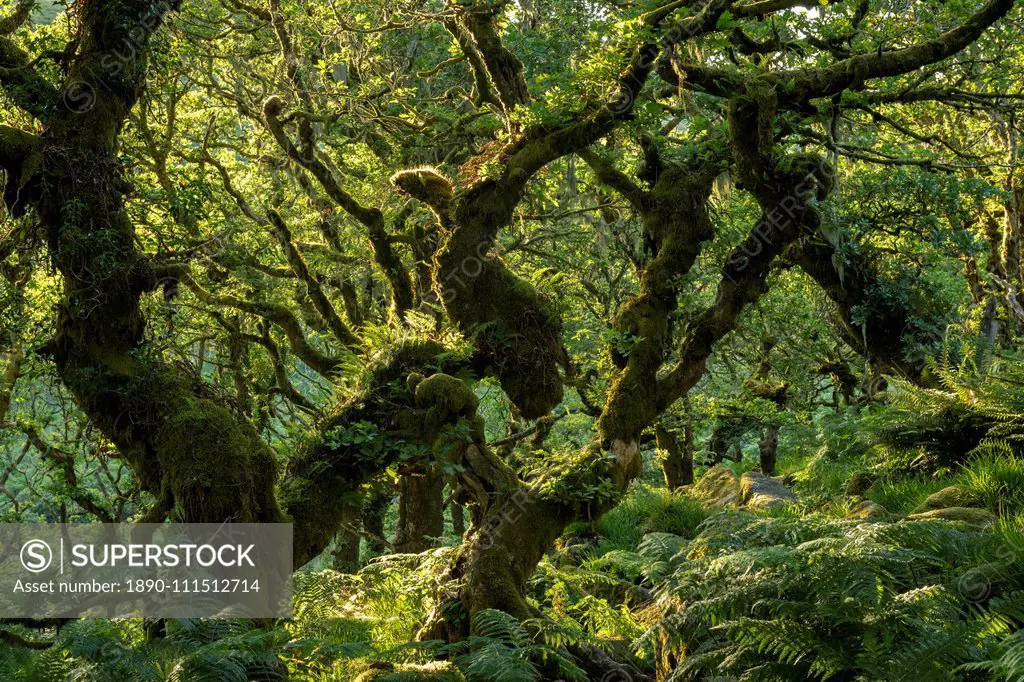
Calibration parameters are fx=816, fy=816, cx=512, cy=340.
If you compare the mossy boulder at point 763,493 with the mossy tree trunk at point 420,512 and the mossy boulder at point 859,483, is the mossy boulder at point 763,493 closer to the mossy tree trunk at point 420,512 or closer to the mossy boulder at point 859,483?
the mossy boulder at point 859,483

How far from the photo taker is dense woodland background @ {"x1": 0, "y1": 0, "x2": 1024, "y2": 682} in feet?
14.4

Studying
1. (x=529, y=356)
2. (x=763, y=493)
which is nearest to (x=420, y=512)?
(x=763, y=493)

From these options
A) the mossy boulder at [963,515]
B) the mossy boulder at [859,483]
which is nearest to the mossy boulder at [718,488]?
the mossy boulder at [859,483]

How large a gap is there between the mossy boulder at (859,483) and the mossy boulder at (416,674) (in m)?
4.68

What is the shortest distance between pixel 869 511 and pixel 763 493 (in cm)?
287

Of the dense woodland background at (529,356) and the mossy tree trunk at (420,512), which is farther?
the mossy tree trunk at (420,512)

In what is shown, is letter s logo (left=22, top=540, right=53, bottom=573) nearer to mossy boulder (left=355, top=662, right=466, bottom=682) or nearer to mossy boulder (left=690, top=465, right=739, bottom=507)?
mossy boulder (left=355, top=662, right=466, bottom=682)

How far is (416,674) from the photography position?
439 cm

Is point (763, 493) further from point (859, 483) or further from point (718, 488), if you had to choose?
point (718, 488)

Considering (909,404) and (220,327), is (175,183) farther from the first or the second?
(909,404)

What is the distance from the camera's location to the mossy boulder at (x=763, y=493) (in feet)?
27.9

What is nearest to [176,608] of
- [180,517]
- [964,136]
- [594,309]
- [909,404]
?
[180,517]

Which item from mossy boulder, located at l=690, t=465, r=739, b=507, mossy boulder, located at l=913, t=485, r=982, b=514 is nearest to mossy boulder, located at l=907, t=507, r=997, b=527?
mossy boulder, located at l=913, t=485, r=982, b=514

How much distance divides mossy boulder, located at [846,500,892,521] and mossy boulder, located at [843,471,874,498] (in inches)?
37.4
